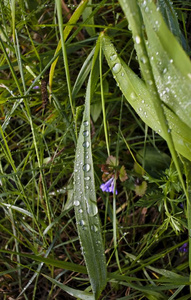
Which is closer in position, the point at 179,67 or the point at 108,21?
Result: the point at 179,67

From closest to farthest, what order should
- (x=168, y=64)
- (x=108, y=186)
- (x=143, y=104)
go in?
(x=168, y=64) < (x=143, y=104) < (x=108, y=186)

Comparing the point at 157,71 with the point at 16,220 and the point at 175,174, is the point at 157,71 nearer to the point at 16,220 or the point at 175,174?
the point at 175,174

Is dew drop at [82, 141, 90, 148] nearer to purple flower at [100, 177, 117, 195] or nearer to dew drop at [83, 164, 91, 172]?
dew drop at [83, 164, 91, 172]

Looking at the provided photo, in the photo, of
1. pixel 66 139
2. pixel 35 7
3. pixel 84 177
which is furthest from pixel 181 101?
pixel 35 7

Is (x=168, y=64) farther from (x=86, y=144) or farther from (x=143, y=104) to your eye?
(x=86, y=144)

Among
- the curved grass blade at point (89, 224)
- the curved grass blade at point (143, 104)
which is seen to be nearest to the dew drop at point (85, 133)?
the curved grass blade at point (89, 224)

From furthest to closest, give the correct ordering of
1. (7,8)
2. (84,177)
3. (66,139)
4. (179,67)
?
(66,139) < (7,8) < (84,177) < (179,67)

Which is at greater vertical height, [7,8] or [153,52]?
[7,8]

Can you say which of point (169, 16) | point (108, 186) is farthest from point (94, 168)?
point (169, 16)

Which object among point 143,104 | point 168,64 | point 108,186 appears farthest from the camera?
point 108,186
